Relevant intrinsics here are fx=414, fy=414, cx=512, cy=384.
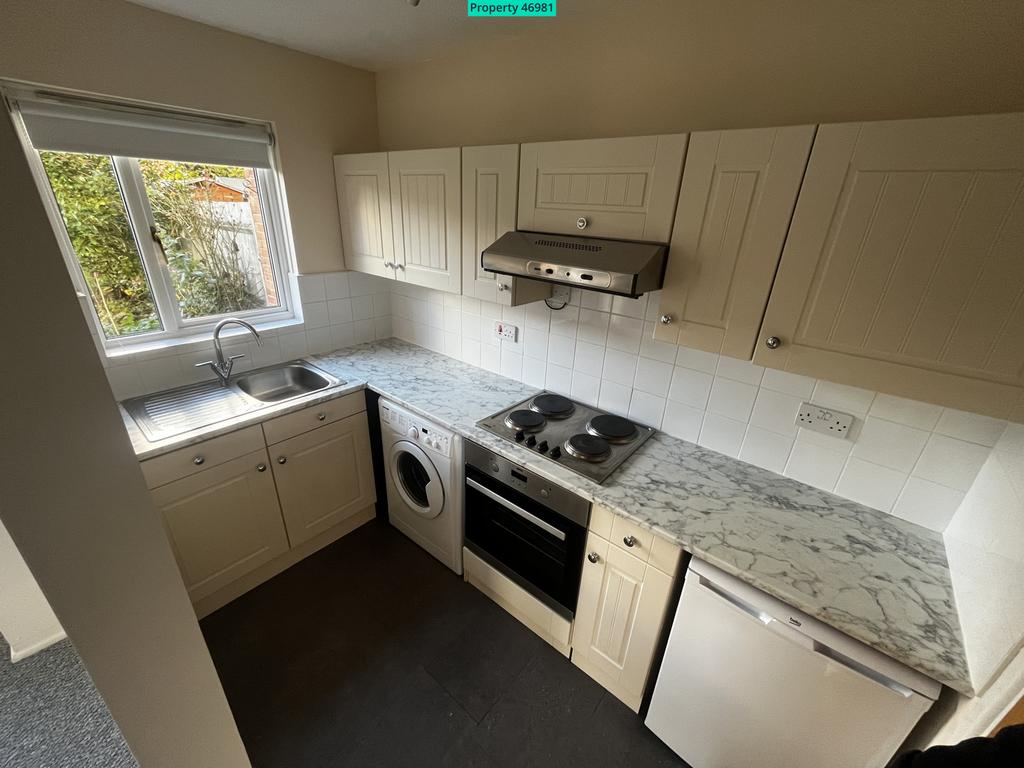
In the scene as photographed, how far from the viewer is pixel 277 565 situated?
6.77 ft

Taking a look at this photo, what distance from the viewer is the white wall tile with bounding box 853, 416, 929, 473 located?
49.2 inches

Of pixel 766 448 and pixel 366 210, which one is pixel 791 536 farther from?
pixel 366 210

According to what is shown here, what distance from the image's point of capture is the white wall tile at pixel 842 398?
1.30 m

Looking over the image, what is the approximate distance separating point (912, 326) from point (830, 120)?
661 mm

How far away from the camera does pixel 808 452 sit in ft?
4.71

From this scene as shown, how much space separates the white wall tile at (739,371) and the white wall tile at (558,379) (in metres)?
0.66

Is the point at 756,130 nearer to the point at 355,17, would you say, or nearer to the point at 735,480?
the point at 735,480

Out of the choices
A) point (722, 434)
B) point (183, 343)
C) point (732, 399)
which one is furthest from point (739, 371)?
point (183, 343)

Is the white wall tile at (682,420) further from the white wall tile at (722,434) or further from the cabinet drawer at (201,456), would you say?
the cabinet drawer at (201,456)

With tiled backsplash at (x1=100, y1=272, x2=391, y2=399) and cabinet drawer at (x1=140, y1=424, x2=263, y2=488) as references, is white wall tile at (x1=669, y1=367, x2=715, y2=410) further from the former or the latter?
tiled backsplash at (x1=100, y1=272, x2=391, y2=399)

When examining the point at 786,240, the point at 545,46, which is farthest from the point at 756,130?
the point at 545,46


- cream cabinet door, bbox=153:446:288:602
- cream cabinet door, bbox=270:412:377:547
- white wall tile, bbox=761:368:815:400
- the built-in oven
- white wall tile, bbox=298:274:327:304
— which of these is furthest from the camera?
white wall tile, bbox=298:274:327:304

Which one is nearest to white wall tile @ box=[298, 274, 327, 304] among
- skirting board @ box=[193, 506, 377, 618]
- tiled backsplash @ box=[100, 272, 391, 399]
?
tiled backsplash @ box=[100, 272, 391, 399]

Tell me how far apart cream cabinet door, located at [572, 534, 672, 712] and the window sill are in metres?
1.93
